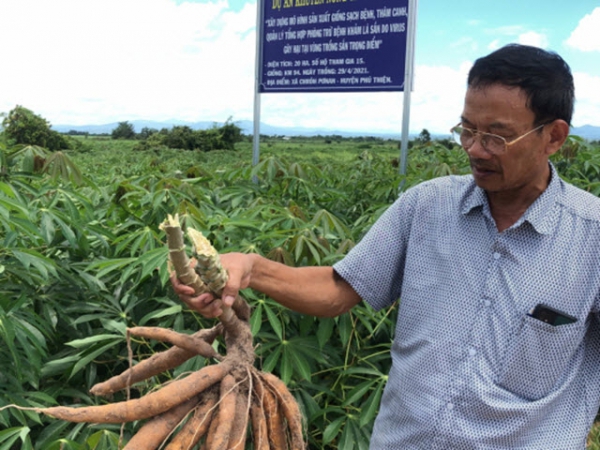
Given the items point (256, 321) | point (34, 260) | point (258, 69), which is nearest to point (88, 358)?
point (34, 260)

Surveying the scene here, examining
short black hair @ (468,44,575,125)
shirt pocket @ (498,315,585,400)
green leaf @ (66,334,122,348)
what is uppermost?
short black hair @ (468,44,575,125)

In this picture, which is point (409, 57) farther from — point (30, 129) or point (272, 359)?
point (30, 129)

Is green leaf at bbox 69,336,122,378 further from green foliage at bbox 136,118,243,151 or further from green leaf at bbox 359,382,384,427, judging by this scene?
green foliage at bbox 136,118,243,151

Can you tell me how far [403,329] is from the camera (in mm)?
1292

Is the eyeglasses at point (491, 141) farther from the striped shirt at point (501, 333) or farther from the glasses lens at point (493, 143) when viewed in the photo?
the striped shirt at point (501, 333)

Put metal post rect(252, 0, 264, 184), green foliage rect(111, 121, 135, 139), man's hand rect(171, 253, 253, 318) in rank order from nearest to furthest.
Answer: man's hand rect(171, 253, 253, 318) < metal post rect(252, 0, 264, 184) < green foliage rect(111, 121, 135, 139)

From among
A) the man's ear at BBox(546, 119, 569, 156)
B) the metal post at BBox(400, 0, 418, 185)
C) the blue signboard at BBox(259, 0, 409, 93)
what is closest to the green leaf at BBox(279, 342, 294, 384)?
the man's ear at BBox(546, 119, 569, 156)

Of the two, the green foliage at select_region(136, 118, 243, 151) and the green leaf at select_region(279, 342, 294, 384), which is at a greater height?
the green foliage at select_region(136, 118, 243, 151)

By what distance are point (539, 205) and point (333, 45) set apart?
308 cm

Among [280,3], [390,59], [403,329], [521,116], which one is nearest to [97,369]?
[403,329]

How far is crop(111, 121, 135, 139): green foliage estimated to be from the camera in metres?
27.1

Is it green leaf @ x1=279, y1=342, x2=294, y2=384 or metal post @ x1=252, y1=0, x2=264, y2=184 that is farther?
metal post @ x1=252, y1=0, x2=264, y2=184

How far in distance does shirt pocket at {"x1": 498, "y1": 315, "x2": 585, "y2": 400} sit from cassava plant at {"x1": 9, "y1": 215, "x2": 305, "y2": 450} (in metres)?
0.42

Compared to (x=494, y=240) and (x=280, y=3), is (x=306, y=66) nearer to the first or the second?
(x=280, y=3)
